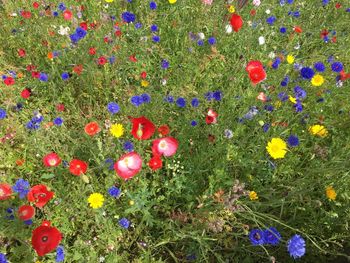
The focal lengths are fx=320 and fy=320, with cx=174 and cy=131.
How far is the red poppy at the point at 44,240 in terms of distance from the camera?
1564mm

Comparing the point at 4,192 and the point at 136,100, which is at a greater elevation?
the point at 136,100

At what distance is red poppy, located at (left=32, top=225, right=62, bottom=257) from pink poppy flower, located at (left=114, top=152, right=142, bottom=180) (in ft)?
1.49

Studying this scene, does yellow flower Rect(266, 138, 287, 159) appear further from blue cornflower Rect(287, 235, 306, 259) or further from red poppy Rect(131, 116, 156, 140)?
red poppy Rect(131, 116, 156, 140)

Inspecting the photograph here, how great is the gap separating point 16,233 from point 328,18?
3.92m

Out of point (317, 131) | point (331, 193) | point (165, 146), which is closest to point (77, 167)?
point (165, 146)

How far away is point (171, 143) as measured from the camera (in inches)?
79.2

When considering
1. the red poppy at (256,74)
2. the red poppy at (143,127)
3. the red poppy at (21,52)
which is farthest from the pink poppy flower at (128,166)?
the red poppy at (21,52)

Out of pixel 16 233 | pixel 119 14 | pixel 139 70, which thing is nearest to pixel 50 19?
pixel 119 14

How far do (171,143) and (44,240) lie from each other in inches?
35.0

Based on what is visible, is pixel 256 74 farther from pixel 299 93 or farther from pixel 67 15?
pixel 67 15

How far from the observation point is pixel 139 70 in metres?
2.97

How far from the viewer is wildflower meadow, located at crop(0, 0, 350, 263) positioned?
1947 millimetres

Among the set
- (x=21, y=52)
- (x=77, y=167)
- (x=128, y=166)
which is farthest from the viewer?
(x=21, y=52)

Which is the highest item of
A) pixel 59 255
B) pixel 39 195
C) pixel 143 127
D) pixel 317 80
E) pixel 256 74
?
pixel 256 74
